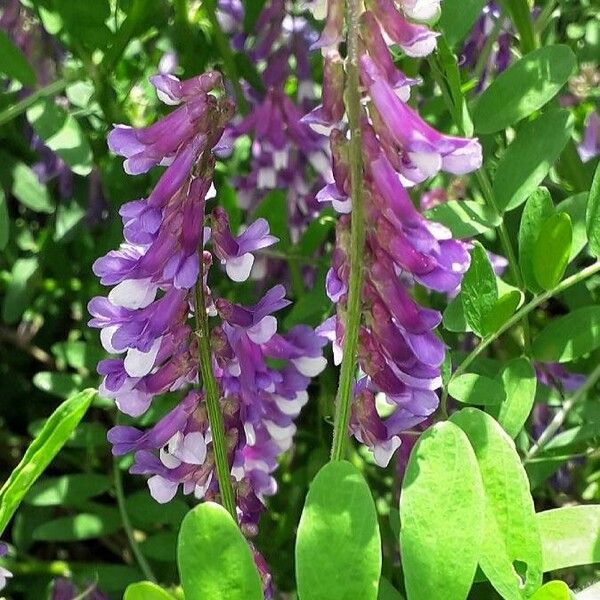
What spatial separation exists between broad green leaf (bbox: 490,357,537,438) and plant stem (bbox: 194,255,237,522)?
0.83ft

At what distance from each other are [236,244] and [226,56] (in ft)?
2.13

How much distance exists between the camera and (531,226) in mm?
881

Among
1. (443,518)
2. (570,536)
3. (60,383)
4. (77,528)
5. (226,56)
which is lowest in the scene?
(77,528)

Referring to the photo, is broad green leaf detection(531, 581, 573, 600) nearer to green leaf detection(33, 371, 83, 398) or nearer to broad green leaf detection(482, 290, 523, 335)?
broad green leaf detection(482, 290, 523, 335)

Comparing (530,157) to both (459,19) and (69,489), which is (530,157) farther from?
(69,489)

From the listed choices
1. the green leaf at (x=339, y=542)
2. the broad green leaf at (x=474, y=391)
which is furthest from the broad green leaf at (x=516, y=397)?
the green leaf at (x=339, y=542)

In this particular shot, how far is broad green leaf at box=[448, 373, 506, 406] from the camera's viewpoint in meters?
0.88

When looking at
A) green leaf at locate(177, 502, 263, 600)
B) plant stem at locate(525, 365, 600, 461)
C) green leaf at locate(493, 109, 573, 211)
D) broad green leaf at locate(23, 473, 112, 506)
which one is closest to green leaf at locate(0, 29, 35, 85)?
broad green leaf at locate(23, 473, 112, 506)

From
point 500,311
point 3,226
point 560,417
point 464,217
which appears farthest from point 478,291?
point 3,226

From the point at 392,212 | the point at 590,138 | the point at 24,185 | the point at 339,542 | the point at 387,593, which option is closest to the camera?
the point at 339,542

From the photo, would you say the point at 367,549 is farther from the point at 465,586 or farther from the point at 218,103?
the point at 218,103

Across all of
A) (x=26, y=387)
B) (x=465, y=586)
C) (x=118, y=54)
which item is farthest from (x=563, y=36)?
(x=465, y=586)

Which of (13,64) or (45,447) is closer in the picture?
(45,447)

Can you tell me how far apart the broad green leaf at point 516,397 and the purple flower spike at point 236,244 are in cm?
25
